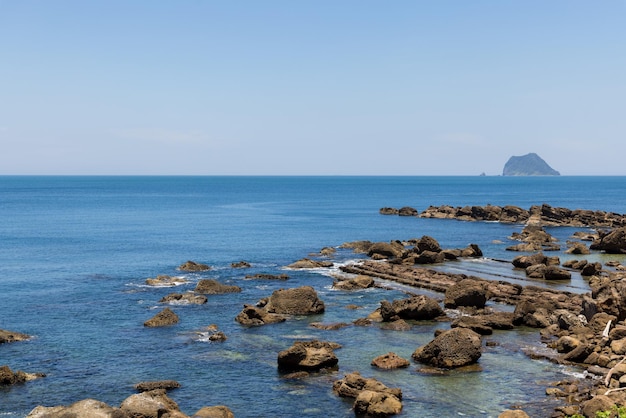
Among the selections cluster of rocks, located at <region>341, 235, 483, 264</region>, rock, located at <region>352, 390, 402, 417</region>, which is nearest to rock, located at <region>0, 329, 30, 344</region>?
rock, located at <region>352, 390, 402, 417</region>

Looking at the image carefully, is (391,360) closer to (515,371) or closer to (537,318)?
(515,371)

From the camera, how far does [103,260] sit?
287 feet

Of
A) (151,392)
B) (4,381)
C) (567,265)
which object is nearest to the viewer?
(151,392)

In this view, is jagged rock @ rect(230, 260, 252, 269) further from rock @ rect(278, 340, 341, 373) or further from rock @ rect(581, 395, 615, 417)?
rock @ rect(581, 395, 615, 417)

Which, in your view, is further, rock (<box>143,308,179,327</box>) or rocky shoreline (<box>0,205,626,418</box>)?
rock (<box>143,308,179,327</box>)

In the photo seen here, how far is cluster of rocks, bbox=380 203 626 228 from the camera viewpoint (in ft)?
464

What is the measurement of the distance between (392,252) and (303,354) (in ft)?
170

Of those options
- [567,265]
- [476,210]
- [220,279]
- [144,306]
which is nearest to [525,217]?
[476,210]

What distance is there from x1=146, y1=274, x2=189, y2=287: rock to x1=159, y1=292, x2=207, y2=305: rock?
316 inches

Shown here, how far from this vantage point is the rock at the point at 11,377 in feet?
120

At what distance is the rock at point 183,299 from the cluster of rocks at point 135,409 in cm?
2610

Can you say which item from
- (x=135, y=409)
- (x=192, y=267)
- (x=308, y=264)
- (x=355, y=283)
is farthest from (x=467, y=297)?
(x=192, y=267)

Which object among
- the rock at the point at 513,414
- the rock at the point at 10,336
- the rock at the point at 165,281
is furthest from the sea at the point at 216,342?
the rock at the point at 513,414

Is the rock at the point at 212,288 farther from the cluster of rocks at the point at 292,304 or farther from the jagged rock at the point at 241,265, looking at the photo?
the jagged rock at the point at 241,265
